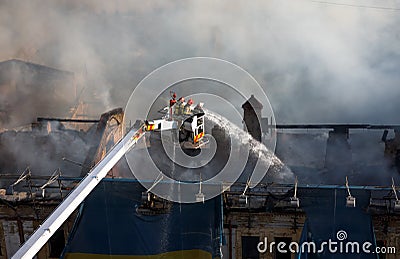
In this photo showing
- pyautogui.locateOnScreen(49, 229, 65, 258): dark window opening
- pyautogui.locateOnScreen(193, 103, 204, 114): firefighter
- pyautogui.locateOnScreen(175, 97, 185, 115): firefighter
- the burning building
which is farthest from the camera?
pyautogui.locateOnScreen(49, 229, 65, 258): dark window opening

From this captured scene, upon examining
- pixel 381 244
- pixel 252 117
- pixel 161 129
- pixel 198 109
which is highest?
pixel 252 117

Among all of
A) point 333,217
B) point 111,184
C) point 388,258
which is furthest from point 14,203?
point 388,258

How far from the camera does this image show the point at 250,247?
13.0 meters

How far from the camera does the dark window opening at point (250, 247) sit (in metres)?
12.9

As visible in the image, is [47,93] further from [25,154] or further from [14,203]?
[14,203]

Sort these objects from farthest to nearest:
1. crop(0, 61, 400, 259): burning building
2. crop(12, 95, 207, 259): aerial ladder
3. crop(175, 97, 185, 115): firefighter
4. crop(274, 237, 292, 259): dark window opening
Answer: crop(274, 237, 292, 259): dark window opening → crop(175, 97, 185, 115): firefighter → crop(0, 61, 400, 259): burning building → crop(12, 95, 207, 259): aerial ladder

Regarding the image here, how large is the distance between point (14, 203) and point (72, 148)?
4867 mm

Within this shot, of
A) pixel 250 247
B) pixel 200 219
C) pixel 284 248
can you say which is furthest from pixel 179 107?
pixel 284 248

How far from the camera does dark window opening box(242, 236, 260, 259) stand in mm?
12938

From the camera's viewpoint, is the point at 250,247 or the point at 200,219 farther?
the point at 250,247

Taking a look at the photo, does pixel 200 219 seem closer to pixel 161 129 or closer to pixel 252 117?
pixel 161 129

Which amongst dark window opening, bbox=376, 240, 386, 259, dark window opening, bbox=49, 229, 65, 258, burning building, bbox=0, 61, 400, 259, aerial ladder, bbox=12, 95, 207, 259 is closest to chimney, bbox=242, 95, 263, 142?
burning building, bbox=0, 61, 400, 259

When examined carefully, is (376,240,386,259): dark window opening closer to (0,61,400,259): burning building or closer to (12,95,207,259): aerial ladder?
(0,61,400,259): burning building

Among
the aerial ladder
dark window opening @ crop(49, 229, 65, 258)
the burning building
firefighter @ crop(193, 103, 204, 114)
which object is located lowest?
dark window opening @ crop(49, 229, 65, 258)
